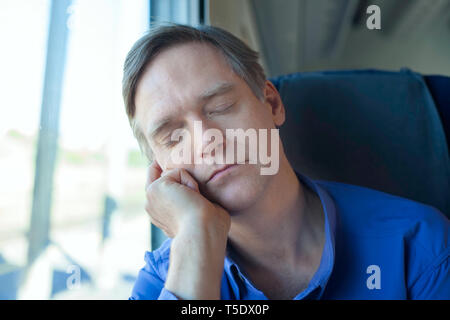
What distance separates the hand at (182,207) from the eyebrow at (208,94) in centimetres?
11

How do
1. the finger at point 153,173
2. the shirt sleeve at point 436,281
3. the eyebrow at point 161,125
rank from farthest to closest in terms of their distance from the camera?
1. the finger at point 153,173
2. the eyebrow at point 161,125
3. the shirt sleeve at point 436,281

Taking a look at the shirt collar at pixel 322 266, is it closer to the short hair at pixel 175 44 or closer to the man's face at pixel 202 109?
the man's face at pixel 202 109

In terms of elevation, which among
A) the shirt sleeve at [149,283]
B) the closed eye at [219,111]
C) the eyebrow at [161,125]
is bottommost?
the shirt sleeve at [149,283]

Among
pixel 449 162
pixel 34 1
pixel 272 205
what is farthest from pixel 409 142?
pixel 34 1

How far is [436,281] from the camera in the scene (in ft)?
2.11

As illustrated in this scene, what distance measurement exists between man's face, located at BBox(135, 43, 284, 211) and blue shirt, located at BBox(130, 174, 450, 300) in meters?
0.21

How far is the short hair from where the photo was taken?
79 cm

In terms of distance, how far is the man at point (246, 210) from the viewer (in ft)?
2.18

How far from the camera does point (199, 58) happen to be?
0.77 metres

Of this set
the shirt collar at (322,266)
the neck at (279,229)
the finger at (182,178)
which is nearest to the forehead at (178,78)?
the finger at (182,178)

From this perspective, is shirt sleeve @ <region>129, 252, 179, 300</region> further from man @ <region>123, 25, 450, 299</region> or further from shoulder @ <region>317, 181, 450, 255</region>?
shoulder @ <region>317, 181, 450, 255</region>

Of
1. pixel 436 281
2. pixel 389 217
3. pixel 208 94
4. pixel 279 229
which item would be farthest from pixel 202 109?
pixel 436 281

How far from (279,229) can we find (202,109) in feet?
1.23
